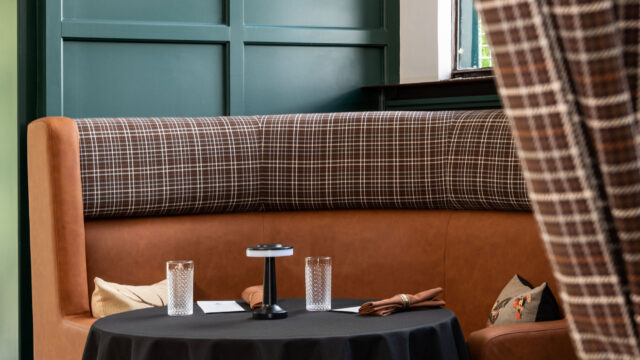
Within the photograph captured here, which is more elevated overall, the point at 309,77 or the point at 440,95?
the point at 309,77

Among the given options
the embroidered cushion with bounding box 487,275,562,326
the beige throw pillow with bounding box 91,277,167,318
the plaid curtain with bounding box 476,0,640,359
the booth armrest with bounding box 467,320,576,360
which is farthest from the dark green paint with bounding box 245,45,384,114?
the plaid curtain with bounding box 476,0,640,359

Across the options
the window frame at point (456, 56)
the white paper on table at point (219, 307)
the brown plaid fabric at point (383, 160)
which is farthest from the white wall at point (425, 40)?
the white paper on table at point (219, 307)

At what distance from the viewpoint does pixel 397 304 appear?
210cm

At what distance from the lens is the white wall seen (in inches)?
150

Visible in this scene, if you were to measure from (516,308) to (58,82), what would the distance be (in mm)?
2263

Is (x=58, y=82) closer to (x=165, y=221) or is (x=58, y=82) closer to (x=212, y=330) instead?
(x=165, y=221)

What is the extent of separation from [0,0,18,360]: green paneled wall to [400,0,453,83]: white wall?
6.25 ft

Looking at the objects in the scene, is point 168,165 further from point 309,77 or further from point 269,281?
point 309,77

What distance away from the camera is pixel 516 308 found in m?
2.30

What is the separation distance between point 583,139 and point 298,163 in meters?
2.55

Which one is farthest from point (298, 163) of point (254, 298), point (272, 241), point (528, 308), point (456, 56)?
point (456, 56)

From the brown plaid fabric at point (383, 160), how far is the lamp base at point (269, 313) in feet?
3.35

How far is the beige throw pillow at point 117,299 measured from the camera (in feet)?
8.09

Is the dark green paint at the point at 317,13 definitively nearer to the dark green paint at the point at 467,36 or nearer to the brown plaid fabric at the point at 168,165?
the dark green paint at the point at 467,36
